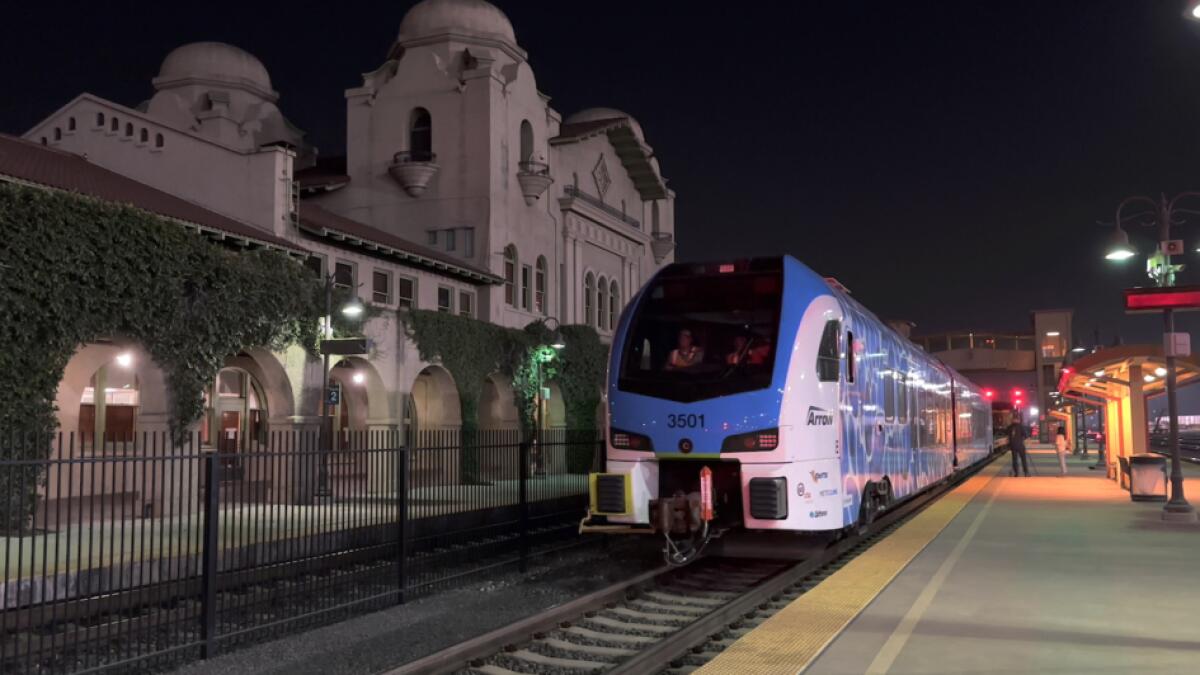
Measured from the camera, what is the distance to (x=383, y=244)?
89.1 feet

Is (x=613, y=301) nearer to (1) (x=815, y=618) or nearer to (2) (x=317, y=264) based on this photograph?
(2) (x=317, y=264)

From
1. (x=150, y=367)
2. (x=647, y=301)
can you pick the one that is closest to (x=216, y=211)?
(x=150, y=367)

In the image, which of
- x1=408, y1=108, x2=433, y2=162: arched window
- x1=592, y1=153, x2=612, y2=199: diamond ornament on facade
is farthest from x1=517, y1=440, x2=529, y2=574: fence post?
x1=592, y1=153, x2=612, y2=199: diamond ornament on facade

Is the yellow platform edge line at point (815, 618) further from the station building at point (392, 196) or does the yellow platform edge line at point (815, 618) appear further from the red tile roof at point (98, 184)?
the red tile roof at point (98, 184)

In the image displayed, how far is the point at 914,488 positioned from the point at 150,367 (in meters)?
13.7

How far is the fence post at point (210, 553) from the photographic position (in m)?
8.38

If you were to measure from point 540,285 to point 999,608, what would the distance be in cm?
2889

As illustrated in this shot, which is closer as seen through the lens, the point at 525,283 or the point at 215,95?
the point at 525,283

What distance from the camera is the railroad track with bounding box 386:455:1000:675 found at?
7797 millimetres

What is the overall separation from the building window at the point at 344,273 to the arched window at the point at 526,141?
34.5 ft

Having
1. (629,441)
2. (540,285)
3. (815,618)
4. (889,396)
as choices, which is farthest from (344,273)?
(815,618)

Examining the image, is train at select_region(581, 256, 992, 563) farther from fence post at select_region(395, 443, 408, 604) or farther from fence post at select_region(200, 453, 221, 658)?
fence post at select_region(200, 453, 221, 658)

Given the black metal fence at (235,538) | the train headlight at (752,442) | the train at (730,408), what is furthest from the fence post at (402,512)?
the train headlight at (752,442)

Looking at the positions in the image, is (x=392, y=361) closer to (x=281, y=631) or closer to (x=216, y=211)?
(x=216, y=211)
